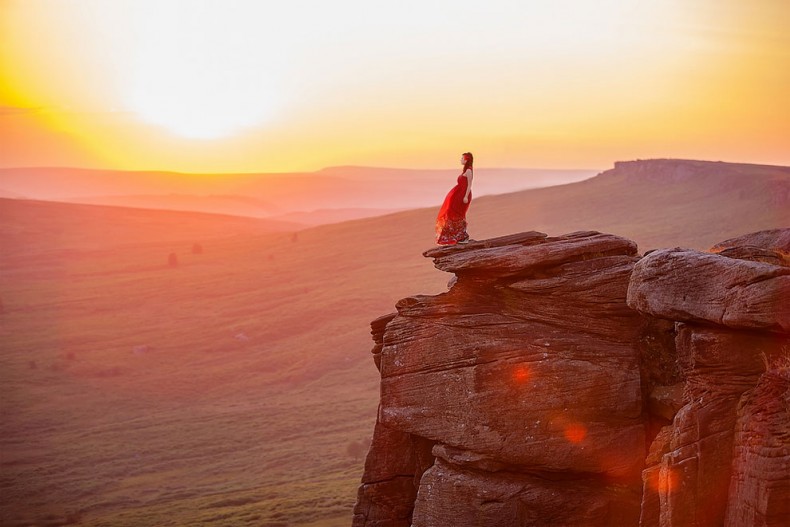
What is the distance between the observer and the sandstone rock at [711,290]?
52.6 ft

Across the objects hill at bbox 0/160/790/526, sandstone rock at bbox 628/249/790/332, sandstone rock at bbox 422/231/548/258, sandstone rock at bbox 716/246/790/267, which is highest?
sandstone rock at bbox 422/231/548/258

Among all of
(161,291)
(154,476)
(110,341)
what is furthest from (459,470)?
(161,291)

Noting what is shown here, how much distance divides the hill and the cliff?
78.2 ft

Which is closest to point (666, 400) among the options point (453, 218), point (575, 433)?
point (575, 433)

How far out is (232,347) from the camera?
9375 cm

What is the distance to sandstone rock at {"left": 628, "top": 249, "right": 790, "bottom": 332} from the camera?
632 inches

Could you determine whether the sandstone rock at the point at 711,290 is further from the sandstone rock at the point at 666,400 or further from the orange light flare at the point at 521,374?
the orange light flare at the point at 521,374

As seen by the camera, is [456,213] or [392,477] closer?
[392,477]

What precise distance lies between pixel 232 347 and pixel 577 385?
77433 mm

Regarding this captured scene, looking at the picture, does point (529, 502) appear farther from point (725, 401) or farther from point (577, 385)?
point (725, 401)

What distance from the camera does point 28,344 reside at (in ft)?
308

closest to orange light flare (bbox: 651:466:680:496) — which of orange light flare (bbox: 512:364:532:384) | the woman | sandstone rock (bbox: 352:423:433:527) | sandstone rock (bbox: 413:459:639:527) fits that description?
sandstone rock (bbox: 413:459:639:527)

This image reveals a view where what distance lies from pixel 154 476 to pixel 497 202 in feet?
397

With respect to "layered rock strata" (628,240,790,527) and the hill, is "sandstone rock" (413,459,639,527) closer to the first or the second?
A: "layered rock strata" (628,240,790,527)
